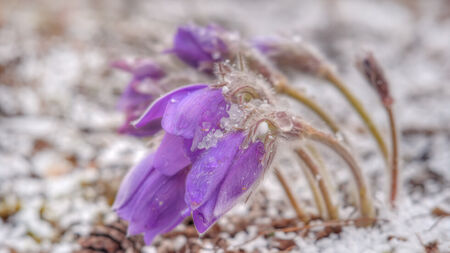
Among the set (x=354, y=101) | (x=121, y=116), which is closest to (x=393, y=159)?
(x=354, y=101)

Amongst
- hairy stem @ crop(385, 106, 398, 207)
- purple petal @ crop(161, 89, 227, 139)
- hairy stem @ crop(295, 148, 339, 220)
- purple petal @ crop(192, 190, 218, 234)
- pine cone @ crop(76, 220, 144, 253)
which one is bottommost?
purple petal @ crop(192, 190, 218, 234)

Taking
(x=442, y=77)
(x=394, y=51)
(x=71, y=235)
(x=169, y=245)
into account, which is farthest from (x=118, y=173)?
(x=394, y=51)

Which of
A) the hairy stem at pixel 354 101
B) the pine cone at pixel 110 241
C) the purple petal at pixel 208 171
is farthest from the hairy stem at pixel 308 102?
the pine cone at pixel 110 241

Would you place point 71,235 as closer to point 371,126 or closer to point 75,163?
Result: point 75,163

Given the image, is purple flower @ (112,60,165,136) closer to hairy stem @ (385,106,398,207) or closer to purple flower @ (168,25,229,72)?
purple flower @ (168,25,229,72)

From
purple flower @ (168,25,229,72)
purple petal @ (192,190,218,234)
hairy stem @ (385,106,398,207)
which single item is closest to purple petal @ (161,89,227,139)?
purple petal @ (192,190,218,234)

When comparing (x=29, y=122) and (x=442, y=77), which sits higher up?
(x=442, y=77)
